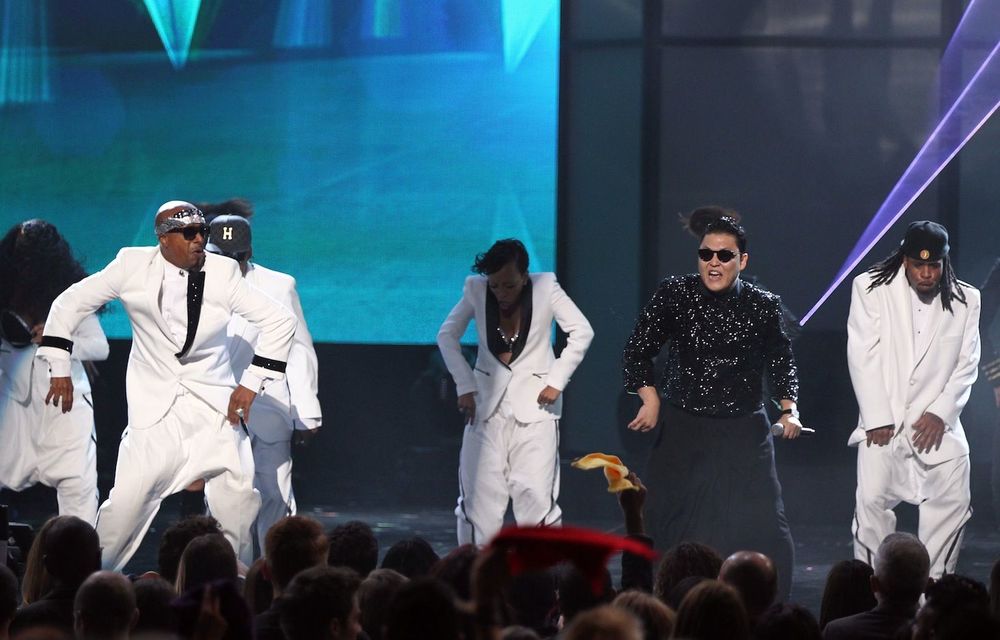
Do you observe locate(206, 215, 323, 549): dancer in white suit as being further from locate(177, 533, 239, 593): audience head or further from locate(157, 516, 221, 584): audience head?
locate(177, 533, 239, 593): audience head

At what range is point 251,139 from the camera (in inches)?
408

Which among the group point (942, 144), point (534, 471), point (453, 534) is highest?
point (942, 144)

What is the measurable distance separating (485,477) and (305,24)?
3.74 meters

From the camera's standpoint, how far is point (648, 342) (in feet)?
21.8

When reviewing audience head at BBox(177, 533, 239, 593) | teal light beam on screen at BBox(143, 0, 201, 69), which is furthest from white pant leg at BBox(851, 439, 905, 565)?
teal light beam on screen at BBox(143, 0, 201, 69)

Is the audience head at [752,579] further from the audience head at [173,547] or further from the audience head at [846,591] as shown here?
the audience head at [173,547]

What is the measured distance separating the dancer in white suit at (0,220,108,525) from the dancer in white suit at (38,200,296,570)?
3.46 ft

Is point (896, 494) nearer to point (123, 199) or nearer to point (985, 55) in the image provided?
point (985, 55)

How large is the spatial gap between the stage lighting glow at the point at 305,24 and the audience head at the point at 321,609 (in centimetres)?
711

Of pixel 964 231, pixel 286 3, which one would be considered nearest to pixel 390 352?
pixel 286 3

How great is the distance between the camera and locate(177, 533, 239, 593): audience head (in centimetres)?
469

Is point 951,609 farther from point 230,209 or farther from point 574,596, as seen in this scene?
point 230,209

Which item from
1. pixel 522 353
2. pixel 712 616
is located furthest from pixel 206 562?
pixel 522 353

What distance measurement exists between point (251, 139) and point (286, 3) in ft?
2.95
